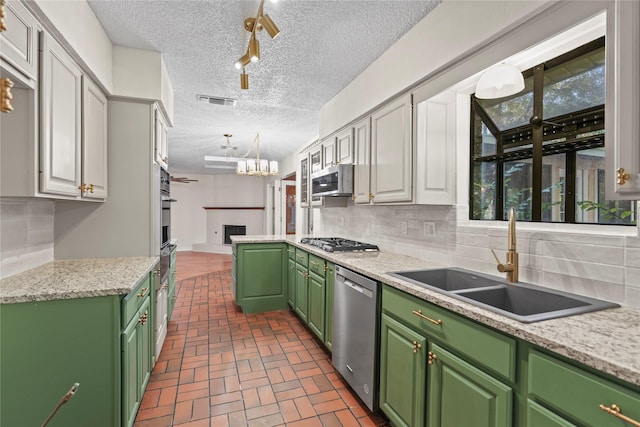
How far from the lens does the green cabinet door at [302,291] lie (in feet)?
10.4

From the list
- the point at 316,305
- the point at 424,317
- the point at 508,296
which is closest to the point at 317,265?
the point at 316,305

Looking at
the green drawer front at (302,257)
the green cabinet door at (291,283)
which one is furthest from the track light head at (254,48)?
the green cabinet door at (291,283)

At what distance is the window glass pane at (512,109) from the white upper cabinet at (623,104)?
96 cm

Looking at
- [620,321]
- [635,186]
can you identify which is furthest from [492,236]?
[635,186]

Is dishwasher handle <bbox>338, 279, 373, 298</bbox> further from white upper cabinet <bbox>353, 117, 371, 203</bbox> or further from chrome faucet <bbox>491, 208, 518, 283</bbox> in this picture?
white upper cabinet <bbox>353, 117, 371, 203</bbox>

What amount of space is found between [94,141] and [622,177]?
9.27 feet

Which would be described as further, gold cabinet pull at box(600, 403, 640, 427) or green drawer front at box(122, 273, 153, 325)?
green drawer front at box(122, 273, 153, 325)

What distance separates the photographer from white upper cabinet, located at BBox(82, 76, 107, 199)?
202cm

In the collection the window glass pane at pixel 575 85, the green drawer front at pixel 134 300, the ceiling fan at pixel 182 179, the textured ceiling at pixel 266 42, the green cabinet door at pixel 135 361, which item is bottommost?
the green cabinet door at pixel 135 361

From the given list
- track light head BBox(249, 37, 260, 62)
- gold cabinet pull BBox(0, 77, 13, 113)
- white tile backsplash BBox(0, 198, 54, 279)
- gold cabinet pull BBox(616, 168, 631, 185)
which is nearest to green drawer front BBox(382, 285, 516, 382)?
gold cabinet pull BBox(616, 168, 631, 185)

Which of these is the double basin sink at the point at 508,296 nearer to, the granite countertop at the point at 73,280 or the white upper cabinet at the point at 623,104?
the white upper cabinet at the point at 623,104

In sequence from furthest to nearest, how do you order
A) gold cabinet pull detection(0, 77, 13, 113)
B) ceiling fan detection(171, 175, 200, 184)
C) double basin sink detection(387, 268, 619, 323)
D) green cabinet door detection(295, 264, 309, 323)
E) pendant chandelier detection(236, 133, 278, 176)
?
ceiling fan detection(171, 175, 200, 184) < pendant chandelier detection(236, 133, 278, 176) < green cabinet door detection(295, 264, 309, 323) < double basin sink detection(387, 268, 619, 323) < gold cabinet pull detection(0, 77, 13, 113)

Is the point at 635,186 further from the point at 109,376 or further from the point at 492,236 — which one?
the point at 109,376

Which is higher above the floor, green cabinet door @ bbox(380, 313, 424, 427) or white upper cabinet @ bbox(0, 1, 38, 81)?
white upper cabinet @ bbox(0, 1, 38, 81)
